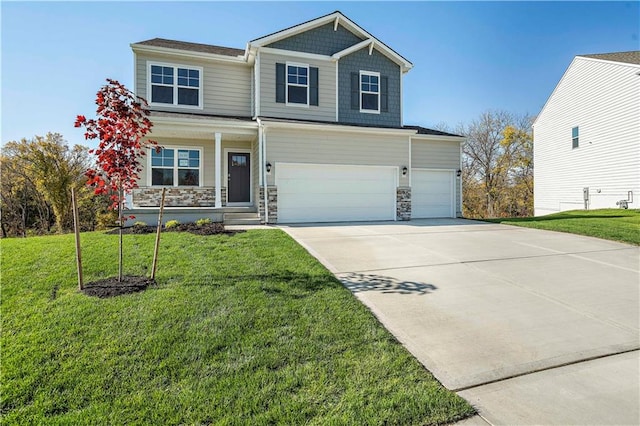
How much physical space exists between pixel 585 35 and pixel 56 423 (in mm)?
24583

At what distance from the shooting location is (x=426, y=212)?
13859mm

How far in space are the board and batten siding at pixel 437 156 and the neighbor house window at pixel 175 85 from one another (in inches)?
349

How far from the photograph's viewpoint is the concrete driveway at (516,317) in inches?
94.3

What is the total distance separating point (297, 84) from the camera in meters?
12.5

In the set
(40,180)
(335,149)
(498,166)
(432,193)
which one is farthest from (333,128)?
(498,166)

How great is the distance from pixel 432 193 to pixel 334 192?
4827 millimetres

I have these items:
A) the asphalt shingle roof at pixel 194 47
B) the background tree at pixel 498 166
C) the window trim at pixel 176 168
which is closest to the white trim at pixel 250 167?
the window trim at pixel 176 168

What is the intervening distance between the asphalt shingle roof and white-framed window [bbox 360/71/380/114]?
17.7 ft

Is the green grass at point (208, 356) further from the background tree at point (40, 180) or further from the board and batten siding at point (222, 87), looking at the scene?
the background tree at point (40, 180)

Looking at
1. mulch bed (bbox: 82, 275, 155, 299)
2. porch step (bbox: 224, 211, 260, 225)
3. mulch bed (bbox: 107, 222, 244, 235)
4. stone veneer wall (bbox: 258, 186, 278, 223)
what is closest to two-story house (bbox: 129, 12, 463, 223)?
stone veneer wall (bbox: 258, 186, 278, 223)

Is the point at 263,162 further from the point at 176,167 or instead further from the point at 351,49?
the point at 351,49

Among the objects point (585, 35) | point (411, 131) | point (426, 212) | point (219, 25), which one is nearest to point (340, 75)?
point (411, 131)

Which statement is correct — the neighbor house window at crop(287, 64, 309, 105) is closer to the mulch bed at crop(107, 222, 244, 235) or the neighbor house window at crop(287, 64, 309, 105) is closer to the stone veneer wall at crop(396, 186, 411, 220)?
the stone veneer wall at crop(396, 186, 411, 220)

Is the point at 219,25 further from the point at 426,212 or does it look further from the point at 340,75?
the point at 426,212
